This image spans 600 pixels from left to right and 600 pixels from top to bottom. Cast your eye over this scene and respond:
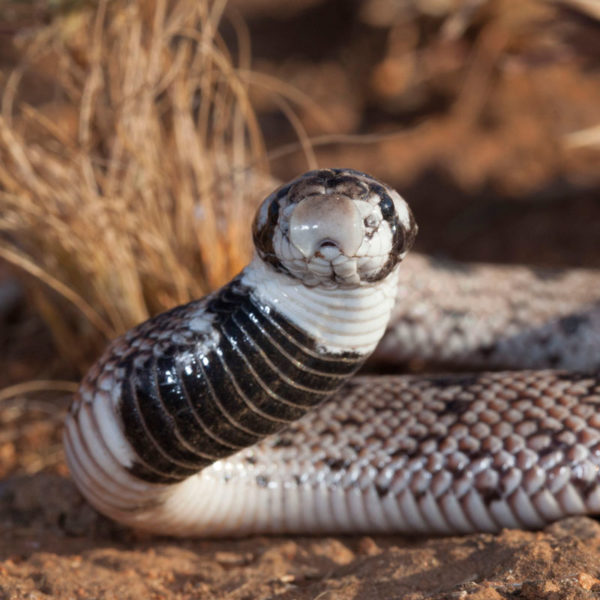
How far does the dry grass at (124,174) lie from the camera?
159 inches

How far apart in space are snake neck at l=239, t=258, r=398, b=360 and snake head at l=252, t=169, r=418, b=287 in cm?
5

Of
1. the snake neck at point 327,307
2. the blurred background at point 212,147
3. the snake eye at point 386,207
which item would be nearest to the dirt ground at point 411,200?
the blurred background at point 212,147

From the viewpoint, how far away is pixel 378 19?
880 centimetres

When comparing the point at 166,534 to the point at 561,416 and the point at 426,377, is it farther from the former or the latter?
the point at 561,416

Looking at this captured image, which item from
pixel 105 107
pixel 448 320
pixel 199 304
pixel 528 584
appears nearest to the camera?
pixel 528 584

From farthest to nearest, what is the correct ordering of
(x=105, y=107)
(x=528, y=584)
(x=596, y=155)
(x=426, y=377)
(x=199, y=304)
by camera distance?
(x=596, y=155) → (x=105, y=107) → (x=426, y=377) → (x=199, y=304) → (x=528, y=584)

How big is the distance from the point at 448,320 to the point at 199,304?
7.28ft

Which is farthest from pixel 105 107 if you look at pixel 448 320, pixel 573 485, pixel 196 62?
pixel 573 485

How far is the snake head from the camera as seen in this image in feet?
7.89

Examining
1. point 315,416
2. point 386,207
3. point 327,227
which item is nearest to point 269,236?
point 327,227

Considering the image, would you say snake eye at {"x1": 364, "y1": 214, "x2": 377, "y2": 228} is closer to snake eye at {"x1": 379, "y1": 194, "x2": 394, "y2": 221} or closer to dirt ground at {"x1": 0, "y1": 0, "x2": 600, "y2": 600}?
snake eye at {"x1": 379, "y1": 194, "x2": 394, "y2": 221}

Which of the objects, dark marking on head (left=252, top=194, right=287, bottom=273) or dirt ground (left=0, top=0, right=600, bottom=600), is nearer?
dark marking on head (left=252, top=194, right=287, bottom=273)

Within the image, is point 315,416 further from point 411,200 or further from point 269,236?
point 411,200

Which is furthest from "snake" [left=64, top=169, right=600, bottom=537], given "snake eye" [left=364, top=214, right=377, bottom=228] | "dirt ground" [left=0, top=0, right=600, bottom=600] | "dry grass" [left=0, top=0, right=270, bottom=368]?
"dry grass" [left=0, top=0, right=270, bottom=368]
